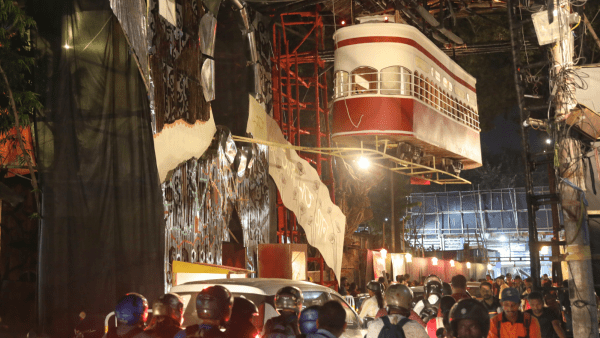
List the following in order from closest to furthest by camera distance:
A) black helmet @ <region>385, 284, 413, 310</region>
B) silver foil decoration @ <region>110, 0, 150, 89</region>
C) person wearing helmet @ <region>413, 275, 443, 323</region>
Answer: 1. black helmet @ <region>385, 284, 413, 310</region>
2. person wearing helmet @ <region>413, 275, 443, 323</region>
3. silver foil decoration @ <region>110, 0, 150, 89</region>

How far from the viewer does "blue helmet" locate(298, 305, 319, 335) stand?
4.62m

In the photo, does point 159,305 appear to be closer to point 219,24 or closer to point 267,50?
point 219,24

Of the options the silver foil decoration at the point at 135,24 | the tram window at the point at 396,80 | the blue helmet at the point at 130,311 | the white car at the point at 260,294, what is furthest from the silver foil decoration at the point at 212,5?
the blue helmet at the point at 130,311

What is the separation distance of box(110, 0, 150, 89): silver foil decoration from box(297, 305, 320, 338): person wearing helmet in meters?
5.48

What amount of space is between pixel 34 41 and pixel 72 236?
8.88 ft

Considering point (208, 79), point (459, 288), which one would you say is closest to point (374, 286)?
point (459, 288)

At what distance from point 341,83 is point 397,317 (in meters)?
11.2

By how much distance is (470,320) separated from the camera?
174 inches

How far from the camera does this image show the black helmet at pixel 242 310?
5.33m

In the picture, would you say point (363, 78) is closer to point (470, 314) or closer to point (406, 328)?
point (406, 328)

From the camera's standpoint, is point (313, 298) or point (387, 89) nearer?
point (313, 298)

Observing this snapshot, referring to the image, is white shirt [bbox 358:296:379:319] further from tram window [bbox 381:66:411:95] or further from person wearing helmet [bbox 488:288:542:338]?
tram window [bbox 381:66:411:95]

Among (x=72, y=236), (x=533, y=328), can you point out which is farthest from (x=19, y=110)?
Answer: (x=533, y=328)

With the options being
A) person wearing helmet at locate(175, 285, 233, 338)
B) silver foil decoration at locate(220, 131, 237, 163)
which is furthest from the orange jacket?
silver foil decoration at locate(220, 131, 237, 163)
